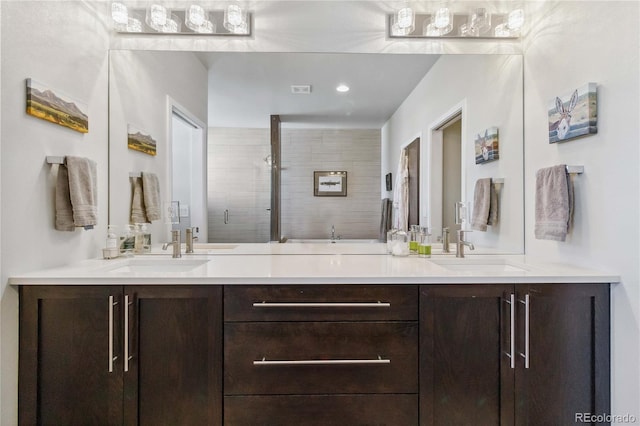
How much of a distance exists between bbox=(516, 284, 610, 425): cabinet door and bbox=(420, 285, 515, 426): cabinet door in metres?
0.06

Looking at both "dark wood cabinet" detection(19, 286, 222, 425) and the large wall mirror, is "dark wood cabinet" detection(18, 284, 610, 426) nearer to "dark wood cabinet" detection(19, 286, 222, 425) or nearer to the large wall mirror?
"dark wood cabinet" detection(19, 286, 222, 425)

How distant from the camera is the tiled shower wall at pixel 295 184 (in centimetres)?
189

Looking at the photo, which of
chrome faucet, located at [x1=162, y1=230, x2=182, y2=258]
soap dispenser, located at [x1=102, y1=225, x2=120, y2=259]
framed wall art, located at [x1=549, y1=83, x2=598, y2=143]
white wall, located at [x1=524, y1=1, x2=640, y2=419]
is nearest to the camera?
white wall, located at [x1=524, y1=1, x2=640, y2=419]

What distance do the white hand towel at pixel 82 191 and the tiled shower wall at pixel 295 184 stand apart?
564 millimetres

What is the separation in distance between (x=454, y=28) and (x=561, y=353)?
178cm

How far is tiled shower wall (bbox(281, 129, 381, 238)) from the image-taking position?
1.93 metres

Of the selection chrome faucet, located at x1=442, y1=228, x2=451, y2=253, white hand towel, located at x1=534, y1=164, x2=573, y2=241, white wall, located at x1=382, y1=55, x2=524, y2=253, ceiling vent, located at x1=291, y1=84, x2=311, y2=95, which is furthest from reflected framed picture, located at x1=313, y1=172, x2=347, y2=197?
white hand towel, located at x1=534, y1=164, x2=573, y2=241

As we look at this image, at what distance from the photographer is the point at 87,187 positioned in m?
1.53

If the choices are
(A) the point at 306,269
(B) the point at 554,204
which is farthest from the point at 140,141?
(B) the point at 554,204

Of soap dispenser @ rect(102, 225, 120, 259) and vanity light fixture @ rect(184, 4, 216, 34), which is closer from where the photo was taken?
soap dispenser @ rect(102, 225, 120, 259)

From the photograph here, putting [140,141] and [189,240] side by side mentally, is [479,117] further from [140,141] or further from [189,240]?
[140,141]

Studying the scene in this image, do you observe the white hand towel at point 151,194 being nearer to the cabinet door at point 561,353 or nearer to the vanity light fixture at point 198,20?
the vanity light fixture at point 198,20

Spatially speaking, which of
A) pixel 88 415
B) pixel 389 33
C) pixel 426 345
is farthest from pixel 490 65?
pixel 88 415

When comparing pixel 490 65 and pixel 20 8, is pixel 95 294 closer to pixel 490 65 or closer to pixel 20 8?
pixel 20 8
